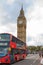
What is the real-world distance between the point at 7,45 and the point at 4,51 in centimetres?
71

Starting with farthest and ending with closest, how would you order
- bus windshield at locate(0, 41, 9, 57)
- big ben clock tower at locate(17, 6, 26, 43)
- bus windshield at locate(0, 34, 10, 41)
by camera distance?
big ben clock tower at locate(17, 6, 26, 43) < bus windshield at locate(0, 34, 10, 41) < bus windshield at locate(0, 41, 9, 57)

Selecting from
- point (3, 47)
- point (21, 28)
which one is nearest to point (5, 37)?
point (3, 47)

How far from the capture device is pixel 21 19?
159875 millimetres

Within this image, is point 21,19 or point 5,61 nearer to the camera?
point 5,61

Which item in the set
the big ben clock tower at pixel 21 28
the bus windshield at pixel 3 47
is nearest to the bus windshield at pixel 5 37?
the bus windshield at pixel 3 47

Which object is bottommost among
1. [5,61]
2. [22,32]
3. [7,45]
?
[5,61]

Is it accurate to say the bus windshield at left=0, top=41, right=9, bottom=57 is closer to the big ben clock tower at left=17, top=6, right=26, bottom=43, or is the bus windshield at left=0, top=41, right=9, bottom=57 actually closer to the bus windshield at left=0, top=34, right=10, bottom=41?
the bus windshield at left=0, top=34, right=10, bottom=41

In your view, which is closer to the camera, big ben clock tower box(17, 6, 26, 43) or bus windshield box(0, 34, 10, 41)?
bus windshield box(0, 34, 10, 41)

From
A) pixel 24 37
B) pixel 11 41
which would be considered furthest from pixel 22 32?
pixel 11 41

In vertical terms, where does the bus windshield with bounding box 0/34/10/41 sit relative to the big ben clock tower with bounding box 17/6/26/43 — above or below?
below

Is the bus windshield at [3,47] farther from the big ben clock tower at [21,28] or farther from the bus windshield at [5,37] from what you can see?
the big ben clock tower at [21,28]

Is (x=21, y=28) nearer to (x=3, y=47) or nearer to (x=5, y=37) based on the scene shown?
(x=5, y=37)

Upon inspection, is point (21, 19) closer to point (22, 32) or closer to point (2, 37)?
point (22, 32)

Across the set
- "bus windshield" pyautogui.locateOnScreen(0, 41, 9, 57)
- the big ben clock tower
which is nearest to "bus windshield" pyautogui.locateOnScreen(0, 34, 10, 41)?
"bus windshield" pyautogui.locateOnScreen(0, 41, 9, 57)
